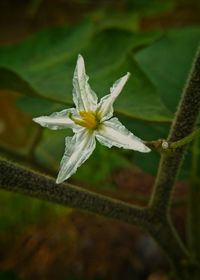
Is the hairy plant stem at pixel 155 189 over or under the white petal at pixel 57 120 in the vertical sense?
under

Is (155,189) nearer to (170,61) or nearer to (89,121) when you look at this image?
(89,121)

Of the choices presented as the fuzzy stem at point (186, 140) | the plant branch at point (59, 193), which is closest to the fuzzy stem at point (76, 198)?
the plant branch at point (59, 193)

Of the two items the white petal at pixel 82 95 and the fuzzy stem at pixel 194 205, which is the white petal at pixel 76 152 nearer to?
the white petal at pixel 82 95

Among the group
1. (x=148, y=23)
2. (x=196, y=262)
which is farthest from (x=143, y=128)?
(x=148, y=23)

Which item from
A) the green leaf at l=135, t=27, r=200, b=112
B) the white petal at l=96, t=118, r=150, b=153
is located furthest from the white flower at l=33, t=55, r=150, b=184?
the green leaf at l=135, t=27, r=200, b=112

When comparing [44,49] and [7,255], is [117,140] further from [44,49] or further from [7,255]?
[7,255]

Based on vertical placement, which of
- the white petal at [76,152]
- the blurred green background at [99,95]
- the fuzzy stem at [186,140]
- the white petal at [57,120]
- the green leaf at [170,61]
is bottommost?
the blurred green background at [99,95]

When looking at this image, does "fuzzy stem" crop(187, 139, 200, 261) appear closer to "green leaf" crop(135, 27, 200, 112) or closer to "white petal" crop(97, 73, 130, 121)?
"green leaf" crop(135, 27, 200, 112)

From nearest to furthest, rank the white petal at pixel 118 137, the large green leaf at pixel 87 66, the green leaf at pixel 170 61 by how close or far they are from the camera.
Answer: the white petal at pixel 118 137, the large green leaf at pixel 87 66, the green leaf at pixel 170 61
